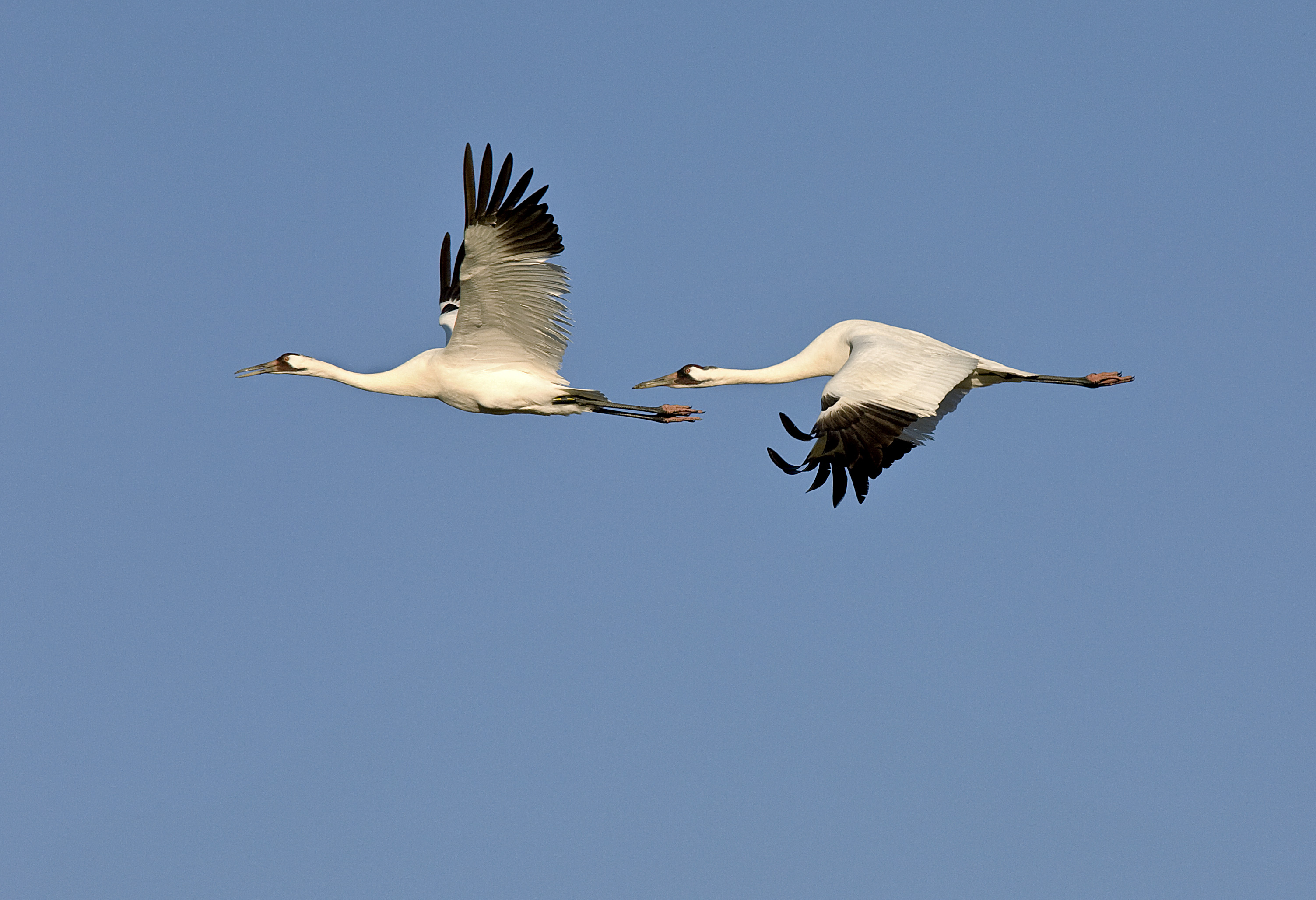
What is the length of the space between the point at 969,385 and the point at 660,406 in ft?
9.43

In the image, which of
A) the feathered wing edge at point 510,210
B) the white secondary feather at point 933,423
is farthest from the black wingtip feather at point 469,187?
the white secondary feather at point 933,423

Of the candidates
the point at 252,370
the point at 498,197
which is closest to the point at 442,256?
the point at 252,370

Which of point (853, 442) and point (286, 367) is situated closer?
point (853, 442)

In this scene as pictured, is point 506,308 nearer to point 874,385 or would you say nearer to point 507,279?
point 507,279

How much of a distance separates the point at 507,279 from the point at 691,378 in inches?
114

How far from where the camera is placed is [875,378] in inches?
601

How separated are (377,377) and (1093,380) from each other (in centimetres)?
662

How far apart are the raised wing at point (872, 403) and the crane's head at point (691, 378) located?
2.53m

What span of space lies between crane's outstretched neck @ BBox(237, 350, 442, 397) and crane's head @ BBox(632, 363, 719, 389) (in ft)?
8.60

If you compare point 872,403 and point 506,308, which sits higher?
point 506,308

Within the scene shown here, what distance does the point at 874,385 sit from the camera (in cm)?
1514

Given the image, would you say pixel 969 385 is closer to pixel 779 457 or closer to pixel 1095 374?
pixel 1095 374

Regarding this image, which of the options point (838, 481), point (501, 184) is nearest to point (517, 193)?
point (501, 184)

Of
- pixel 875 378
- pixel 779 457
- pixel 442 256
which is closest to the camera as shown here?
pixel 779 457
